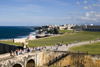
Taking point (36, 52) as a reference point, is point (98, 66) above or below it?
below

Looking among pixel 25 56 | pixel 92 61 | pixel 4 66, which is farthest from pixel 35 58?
pixel 92 61

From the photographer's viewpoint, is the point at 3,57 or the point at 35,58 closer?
the point at 3,57

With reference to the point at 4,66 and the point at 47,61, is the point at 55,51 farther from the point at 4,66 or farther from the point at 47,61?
the point at 4,66

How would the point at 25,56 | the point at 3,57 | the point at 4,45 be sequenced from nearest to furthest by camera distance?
the point at 3,57 < the point at 25,56 < the point at 4,45

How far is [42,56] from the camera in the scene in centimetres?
2755

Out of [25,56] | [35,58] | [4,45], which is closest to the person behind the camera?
[25,56]

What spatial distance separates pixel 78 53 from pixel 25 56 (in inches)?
446

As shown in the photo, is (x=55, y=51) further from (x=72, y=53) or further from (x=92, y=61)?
(x=92, y=61)

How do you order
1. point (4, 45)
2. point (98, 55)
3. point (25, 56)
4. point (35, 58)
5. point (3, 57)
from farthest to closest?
point (4, 45) → point (98, 55) → point (35, 58) → point (25, 56) → point (3, 57)

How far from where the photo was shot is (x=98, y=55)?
27375 millimetres

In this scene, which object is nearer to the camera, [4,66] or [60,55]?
[4,66]

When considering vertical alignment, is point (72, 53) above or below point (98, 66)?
above

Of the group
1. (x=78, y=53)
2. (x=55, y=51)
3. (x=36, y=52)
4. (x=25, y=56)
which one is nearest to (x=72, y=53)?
(x=78, y=53)

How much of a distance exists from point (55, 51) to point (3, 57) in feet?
36.7
